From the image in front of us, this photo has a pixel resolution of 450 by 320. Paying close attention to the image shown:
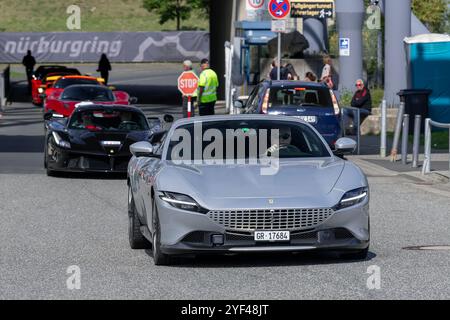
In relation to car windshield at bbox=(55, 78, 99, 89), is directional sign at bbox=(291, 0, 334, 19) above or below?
Answer: above

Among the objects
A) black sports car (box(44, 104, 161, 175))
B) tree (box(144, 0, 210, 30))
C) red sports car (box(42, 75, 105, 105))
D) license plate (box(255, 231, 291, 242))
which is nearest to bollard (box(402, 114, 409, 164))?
black sports car (box(44, 104, 161, 175))

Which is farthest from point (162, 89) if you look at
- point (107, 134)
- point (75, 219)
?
point (75, 219)

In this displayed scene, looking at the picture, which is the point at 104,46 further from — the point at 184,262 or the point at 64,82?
the point at 184,262

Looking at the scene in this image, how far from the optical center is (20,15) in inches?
4685

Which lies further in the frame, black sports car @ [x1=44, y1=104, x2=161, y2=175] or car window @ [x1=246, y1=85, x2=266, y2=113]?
car window @ [x1=246, y1=85, x2=266, y2=113]

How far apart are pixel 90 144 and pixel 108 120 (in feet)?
4.37

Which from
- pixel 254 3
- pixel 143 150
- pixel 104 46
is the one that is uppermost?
pixel 254 3

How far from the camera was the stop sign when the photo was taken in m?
31.2

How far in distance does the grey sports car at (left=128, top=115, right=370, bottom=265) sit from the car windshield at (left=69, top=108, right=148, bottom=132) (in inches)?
384

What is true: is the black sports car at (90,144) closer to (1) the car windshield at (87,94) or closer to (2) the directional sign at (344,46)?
(1) the car windshield at (87,94)

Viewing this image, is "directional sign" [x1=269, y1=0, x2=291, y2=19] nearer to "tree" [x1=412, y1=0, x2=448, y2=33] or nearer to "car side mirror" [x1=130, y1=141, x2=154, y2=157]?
"car side mirror" [x1=130, y1=141, x2=154, y2=157]

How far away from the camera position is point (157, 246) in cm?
1157

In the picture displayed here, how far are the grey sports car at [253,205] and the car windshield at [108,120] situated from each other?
976cm

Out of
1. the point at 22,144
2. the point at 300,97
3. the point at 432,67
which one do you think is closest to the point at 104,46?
the point at 432,67
